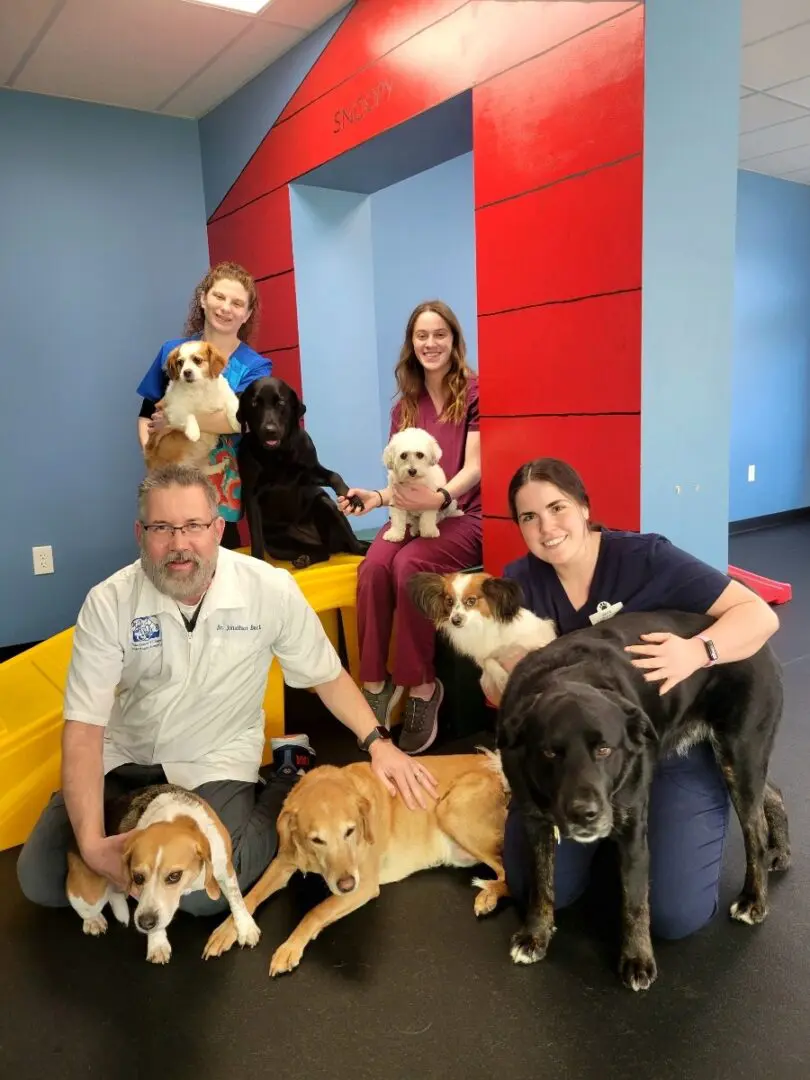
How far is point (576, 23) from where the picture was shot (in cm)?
243

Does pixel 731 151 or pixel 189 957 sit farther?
pixel 731 151

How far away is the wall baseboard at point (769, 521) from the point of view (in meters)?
6.82

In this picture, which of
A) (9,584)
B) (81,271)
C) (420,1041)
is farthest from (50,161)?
(420,1041)

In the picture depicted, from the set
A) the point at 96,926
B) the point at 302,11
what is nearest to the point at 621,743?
the point at 96,926

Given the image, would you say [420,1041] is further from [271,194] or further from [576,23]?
[271,194]

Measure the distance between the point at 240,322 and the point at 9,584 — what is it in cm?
229

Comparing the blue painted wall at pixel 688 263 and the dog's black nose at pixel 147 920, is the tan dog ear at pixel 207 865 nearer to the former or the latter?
the dog's black nose at pixel 147 920

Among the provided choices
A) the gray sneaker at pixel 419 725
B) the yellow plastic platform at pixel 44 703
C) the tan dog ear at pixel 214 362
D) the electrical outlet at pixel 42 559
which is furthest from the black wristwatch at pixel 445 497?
the electrical outlet at pixel 42 559

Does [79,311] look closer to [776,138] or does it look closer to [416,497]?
[416,497]

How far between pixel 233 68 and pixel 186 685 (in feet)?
11.6

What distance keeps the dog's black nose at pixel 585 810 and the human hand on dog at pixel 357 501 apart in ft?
6.35

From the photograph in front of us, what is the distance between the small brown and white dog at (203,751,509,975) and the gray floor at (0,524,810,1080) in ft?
0.21

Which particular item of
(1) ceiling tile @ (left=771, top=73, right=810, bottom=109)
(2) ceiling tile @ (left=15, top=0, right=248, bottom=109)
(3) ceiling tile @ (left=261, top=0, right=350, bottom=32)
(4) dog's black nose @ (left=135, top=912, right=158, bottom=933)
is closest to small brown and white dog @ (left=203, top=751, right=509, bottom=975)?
(4) dog's black nose @ (left=135, top=912, right=158, bottom=933)

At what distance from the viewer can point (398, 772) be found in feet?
6.62
